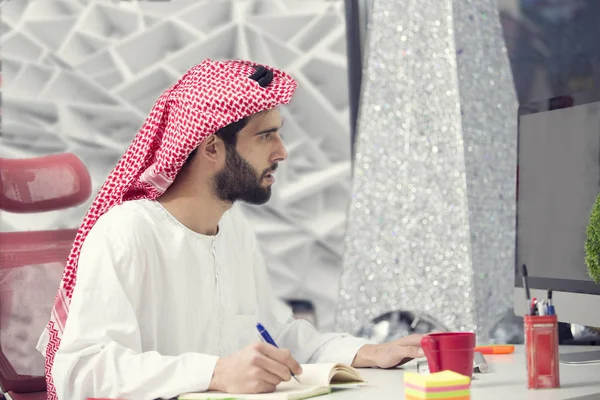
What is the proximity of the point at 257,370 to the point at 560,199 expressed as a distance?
90 centimetres

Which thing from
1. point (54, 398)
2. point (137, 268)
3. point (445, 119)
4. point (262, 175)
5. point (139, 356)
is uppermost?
point (445, 119)

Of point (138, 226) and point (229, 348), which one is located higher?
point (138, 226)

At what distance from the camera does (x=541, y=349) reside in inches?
55.2

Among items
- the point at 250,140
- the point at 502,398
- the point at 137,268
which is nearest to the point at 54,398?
the point at 137,268

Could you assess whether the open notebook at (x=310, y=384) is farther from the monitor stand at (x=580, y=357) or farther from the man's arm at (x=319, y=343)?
the monitor stand at (x=580, y=357)

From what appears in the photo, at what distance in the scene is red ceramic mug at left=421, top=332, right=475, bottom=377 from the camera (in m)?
1.41

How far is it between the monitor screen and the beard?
0.66m

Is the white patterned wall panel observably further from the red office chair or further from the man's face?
the man's face

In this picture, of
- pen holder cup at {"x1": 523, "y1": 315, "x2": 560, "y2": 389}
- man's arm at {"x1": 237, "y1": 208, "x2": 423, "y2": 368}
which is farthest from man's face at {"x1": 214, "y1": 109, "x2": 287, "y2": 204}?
pen holder cup at {"x1": 523, "y1": 315, "x2": 560, "y2": 389}

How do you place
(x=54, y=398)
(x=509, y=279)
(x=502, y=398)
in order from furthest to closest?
1. (x=509, y=279)
2. (x=54, y=398)
3. (x=502, y=398)

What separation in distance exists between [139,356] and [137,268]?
0.23 meters

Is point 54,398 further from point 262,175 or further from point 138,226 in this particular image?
point 262,175

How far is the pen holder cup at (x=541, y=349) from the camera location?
4.58ft

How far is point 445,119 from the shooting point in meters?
2.82
